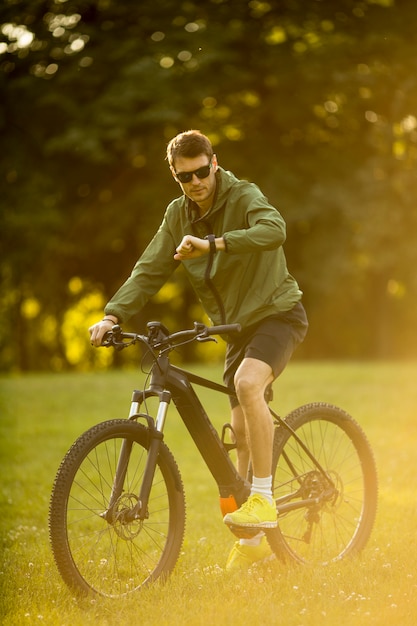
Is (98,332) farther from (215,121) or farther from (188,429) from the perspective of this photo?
(215,121)

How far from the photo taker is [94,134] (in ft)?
71.5

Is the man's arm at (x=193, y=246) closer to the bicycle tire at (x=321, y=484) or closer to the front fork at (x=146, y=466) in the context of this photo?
the front fork at (x=146, y=466)

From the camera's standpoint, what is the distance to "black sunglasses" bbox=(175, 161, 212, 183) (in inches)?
192

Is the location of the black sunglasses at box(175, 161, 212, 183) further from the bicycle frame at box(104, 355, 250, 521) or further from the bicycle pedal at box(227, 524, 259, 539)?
the bicycle pedal at box(227, 524, 259, 539)

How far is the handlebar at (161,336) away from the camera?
4.77 meters

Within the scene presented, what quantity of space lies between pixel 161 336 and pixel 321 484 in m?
1.44

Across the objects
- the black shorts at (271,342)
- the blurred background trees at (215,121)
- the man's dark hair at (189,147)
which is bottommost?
the black shorts at (271,342)

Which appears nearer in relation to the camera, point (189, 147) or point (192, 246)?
point (192, 246)

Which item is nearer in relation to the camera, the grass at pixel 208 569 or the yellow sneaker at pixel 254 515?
the grass at pixel 208 569

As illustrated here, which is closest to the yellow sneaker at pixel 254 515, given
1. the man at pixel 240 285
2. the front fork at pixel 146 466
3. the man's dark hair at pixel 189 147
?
the man at pixel 240 285

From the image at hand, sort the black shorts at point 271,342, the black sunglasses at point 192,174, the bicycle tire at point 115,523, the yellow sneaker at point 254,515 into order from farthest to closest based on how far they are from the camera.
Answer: the black shorts at point 271,342 < the yellow sneaker at point 254,515 < the black sunglasses at point 192,174 < the bicycle tire at point 115,523

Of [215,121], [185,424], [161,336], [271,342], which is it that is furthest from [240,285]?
[215,121]

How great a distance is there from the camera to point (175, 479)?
4922mm

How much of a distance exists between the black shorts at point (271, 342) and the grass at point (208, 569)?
1011mm
